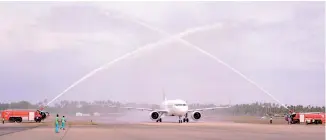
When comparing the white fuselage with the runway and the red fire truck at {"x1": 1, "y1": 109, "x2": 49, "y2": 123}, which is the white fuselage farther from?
the runway

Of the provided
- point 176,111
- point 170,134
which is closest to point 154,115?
point 176,111

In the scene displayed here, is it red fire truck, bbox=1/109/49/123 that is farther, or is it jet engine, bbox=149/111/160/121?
jet engine, bbox=149/111/160/121

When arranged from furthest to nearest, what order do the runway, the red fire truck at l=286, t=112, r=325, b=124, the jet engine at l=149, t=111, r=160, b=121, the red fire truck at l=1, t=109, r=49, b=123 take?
the jet engine at l=149, t=111, r=160, b=121 → the red fire truck at l=1, t=109, r=49, b=123 → the red fire truck at l=286, t=112, r=325, b=124 → the runway

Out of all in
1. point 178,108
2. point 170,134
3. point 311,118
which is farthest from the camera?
point 178,108

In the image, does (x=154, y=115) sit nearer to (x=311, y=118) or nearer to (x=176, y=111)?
(x=176, y=111)

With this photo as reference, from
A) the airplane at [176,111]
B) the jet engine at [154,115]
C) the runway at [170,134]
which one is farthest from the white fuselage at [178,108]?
the runway at [170,134]

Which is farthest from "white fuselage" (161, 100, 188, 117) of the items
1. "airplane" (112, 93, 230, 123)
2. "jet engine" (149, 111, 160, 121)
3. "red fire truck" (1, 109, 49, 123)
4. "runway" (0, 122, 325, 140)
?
"runway" (0, 122, 325, 140)

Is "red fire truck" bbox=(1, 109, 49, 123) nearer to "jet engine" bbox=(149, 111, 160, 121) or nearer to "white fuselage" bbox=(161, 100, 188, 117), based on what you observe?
"jet engine" bbox=(149, 111, 160, 121)

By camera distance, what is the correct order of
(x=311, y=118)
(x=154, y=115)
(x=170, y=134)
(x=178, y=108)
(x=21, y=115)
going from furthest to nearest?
(x=154, y=115) → (x=178, y=108) → (x=21, y=115) → (x=311, y=118) → (x=170, y=134)

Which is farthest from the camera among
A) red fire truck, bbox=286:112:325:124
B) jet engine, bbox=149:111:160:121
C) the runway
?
jet engine, bbox=149:111:160:121

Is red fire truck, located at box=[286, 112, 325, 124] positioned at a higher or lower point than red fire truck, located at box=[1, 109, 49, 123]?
lower

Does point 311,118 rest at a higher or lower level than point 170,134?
lower

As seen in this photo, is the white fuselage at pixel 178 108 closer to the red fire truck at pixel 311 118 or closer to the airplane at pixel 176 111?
the airplane at pixel 176 111

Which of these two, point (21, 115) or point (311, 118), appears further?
point (21, 115)
